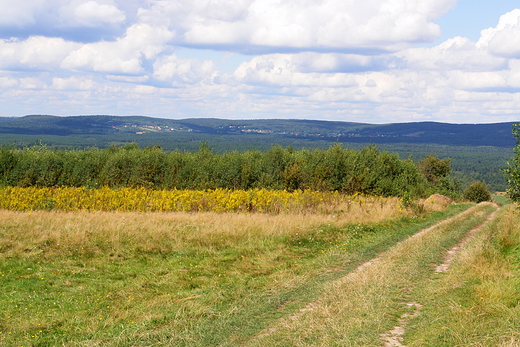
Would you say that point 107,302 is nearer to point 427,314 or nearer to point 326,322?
point 326,322

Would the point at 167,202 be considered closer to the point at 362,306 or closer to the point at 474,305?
the point at 362,306

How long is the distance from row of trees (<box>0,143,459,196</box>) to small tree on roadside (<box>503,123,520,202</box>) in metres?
11.6

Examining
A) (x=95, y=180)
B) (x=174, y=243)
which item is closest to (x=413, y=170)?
(x=95, y=180)

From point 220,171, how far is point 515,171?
19.7 metres

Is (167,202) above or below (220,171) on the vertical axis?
below

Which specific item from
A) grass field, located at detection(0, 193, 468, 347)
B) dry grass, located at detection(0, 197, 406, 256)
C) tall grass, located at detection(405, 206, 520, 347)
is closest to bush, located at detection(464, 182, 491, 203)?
grass field, located at detection(0, 193, 468, 347)

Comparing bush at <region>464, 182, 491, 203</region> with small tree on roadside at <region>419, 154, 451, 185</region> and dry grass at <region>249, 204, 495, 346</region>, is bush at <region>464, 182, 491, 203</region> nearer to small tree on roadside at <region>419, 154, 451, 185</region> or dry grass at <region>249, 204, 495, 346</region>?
small tree on roadside at <region>419, 154, 451, 185</region>

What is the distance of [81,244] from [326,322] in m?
8.95

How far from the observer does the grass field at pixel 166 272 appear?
7734 mm

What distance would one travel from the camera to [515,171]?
1811cm

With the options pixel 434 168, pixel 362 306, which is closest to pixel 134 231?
pixel 362 306

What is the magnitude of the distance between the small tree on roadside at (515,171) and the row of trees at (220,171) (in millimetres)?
11586

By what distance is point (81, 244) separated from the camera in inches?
545

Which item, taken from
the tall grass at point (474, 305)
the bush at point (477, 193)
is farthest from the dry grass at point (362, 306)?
the bush at point (477, 193)
